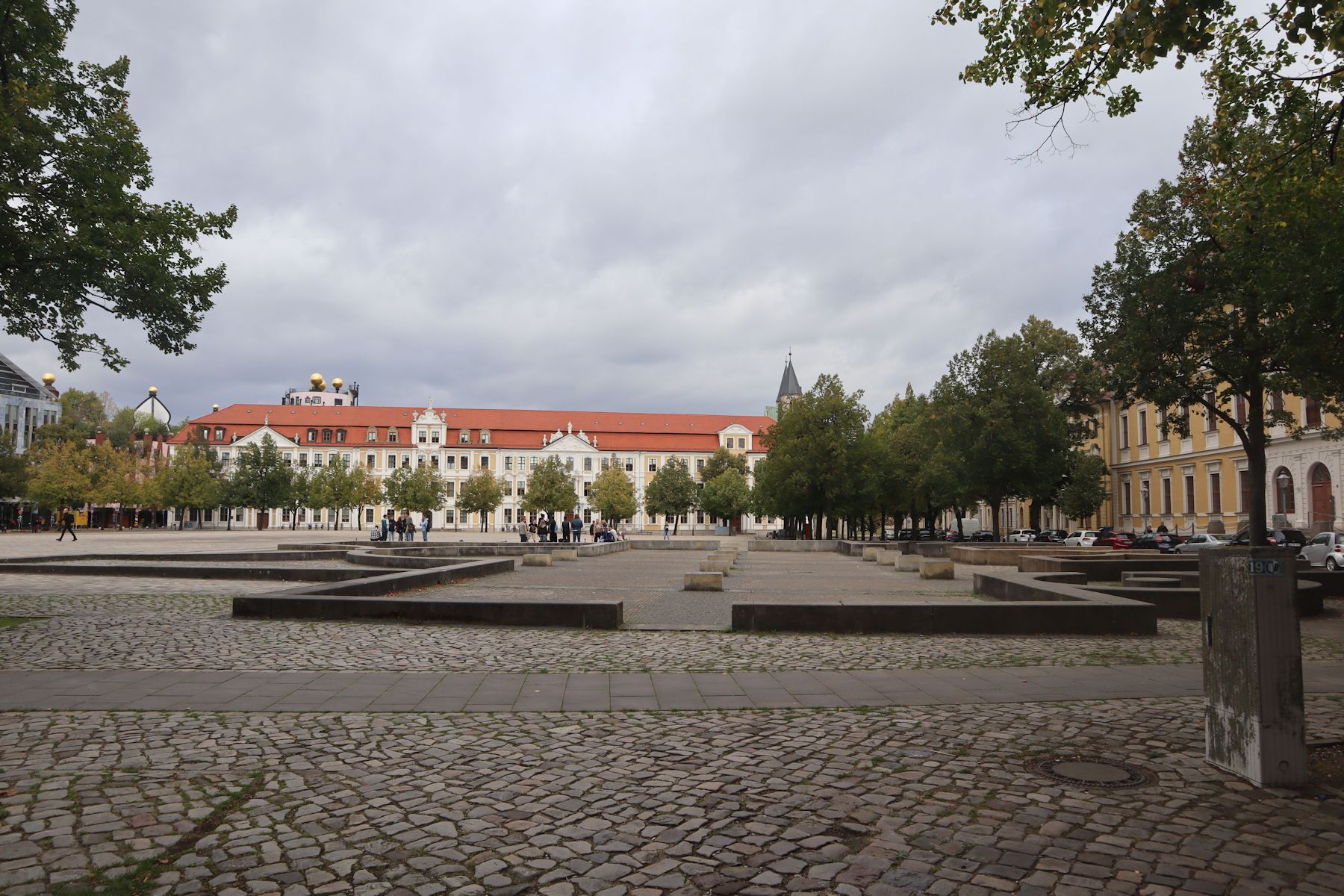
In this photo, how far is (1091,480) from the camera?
62219 mm

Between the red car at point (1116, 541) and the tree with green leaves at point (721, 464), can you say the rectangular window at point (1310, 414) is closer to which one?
the red car at point (1116, 541)

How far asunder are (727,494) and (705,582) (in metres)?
83.7

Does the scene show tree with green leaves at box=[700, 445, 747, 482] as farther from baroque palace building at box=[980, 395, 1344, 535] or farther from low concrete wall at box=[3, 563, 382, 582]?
low concrete wall at box=[3, 563, 382, 582]

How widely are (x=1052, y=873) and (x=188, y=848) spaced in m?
4.09

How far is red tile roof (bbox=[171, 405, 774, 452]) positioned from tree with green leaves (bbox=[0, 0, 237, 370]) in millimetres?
109777

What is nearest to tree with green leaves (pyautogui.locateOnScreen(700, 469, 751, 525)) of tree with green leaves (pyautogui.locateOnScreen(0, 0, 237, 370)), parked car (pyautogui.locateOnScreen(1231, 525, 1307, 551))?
parked car (pyautogui.locateOnScreen(1231, 525, 1307, 551))

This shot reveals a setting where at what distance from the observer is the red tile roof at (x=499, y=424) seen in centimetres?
12238

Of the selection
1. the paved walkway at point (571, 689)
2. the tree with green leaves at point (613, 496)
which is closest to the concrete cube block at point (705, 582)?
the paved walkway at point (571, 689)

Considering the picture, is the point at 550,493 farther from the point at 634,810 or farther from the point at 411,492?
the point at 634,810

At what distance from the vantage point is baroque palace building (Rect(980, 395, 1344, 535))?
4369 cm

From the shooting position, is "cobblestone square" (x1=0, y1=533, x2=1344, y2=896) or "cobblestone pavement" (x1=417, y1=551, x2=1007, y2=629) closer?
"cobblestone square" (x1=0, y1=533, x2=1344, y2=896)

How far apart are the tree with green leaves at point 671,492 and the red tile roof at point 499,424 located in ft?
55.0

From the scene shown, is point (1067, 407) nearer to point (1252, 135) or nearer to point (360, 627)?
point (1252, 135)

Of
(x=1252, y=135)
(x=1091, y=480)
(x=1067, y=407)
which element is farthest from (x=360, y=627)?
(x=1091, y=480)
